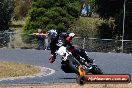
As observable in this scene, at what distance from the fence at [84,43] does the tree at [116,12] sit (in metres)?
3.79

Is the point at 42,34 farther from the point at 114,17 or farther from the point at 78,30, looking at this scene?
the point at 114,17

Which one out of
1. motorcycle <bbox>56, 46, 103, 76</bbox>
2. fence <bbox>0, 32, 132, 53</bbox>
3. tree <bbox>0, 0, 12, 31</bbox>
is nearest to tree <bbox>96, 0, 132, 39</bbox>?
fence <bbox>0, 32, 132, 53</bbox>

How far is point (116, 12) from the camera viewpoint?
43.8m

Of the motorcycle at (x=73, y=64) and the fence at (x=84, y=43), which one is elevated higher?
the motorcycle at (x=73, y=64)

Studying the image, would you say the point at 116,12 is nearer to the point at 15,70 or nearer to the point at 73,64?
the point at 15,70

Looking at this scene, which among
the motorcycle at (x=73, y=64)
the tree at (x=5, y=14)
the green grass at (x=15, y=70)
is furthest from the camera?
the tree at (x=5, y=14)

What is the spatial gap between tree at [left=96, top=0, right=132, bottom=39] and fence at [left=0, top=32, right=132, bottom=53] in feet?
12.4

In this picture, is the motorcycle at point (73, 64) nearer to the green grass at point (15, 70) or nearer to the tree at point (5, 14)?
the green grass at point (15, 70)

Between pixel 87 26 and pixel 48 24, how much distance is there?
3.78 meters

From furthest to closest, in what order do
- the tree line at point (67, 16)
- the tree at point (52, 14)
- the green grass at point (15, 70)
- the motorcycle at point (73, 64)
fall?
the tree at point (52, 14)
the tree line at point (67, 16)
the green grass at point (15, 70)
the motorcycle at point (73, 64)

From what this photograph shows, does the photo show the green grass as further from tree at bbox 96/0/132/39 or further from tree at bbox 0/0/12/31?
tree at bbox 0/0/12/31

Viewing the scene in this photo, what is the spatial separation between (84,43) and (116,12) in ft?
22.1

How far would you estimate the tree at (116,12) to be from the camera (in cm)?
4141

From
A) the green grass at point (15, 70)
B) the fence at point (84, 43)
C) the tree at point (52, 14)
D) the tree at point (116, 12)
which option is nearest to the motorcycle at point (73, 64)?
the green grass at point (15, 70)
